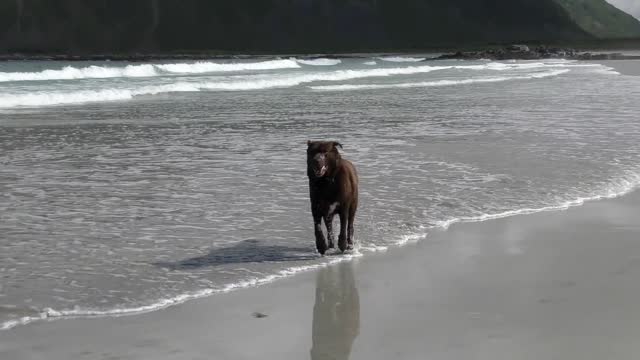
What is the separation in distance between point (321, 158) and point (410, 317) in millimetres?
1730

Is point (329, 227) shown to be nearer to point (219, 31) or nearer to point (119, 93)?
point (119, 93)

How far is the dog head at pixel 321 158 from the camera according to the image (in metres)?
6.70

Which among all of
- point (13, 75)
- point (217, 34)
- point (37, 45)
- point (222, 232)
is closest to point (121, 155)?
point (222, 232)

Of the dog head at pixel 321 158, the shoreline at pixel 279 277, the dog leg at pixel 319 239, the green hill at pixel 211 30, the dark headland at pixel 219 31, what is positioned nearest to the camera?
the shoreline at pixel 279 277

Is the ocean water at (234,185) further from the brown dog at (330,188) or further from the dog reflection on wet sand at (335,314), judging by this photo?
the dog reflection on wet sand at (335,314)

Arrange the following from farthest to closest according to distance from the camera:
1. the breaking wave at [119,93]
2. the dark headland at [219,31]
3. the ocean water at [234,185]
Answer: the dark headland at [219,31] < the breaking wave at [119,93] < the ocean water at [234,185]

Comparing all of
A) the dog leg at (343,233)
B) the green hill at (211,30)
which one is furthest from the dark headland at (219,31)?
the dog leg at (343,233)

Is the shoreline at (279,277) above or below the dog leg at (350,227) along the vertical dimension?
below

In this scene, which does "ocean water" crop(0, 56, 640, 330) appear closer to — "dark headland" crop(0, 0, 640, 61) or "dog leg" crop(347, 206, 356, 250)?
"dog leg" crop(347, 206, 356, 250)

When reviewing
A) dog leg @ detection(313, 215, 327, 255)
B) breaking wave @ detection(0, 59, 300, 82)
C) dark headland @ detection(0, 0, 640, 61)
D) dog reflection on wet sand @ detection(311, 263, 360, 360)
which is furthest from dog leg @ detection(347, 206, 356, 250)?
dark headland @ detection(0, 0, 640, 61)

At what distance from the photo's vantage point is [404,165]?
1172cm

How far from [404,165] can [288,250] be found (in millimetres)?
4711

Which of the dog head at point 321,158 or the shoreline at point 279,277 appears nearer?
the shoreline at point 279,277

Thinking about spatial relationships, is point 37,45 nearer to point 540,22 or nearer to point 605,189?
point 540,22
